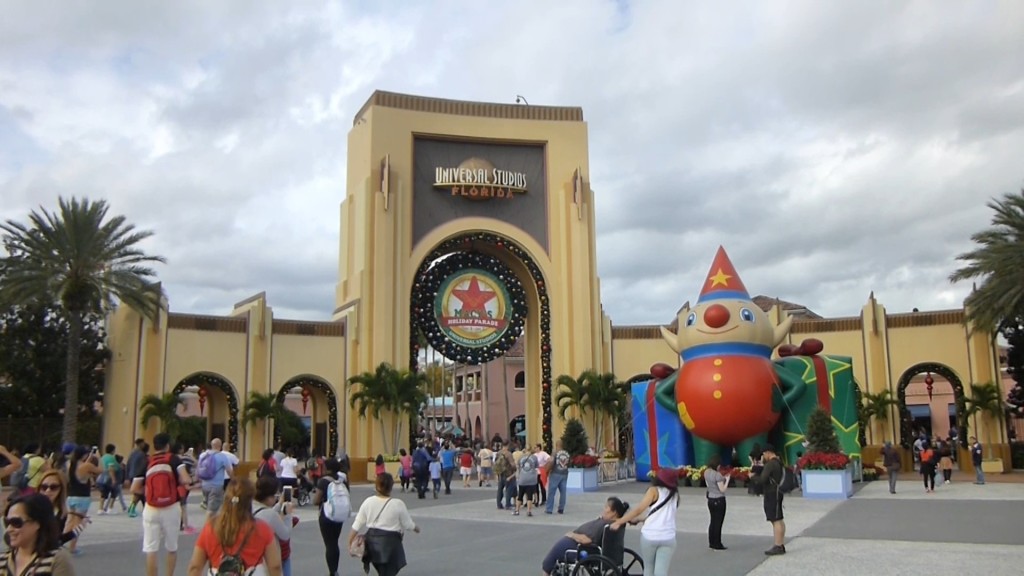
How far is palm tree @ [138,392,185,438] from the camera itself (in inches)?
1133

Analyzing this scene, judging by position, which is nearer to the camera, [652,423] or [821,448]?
[821,448]

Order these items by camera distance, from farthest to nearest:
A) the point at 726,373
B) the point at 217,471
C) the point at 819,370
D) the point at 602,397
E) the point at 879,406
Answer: the point at 879,406, the point at 602,397, the point at 819,370, the point at 726,373, the point at 217,471

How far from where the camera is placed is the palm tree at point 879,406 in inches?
1347

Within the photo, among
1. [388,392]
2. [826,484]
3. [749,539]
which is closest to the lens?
[749,539]

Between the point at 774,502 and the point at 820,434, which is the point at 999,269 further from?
the point at 774,502

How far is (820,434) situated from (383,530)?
17369 millimetres

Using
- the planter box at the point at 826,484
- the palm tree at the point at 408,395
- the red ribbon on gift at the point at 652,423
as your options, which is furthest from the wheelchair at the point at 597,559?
the palm tree at the point at 408,395

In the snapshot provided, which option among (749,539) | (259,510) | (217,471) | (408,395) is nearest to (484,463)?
(408,395)

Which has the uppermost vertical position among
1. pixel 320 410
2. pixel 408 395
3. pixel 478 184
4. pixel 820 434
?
pixel 478 184

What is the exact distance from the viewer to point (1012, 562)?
11.3 metres

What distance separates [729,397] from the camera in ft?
79.5

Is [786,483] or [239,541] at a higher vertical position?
[239,541]

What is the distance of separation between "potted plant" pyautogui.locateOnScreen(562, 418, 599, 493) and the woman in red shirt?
20.1 meters

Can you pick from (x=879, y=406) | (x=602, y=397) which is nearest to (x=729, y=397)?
(x=602, y=397)
